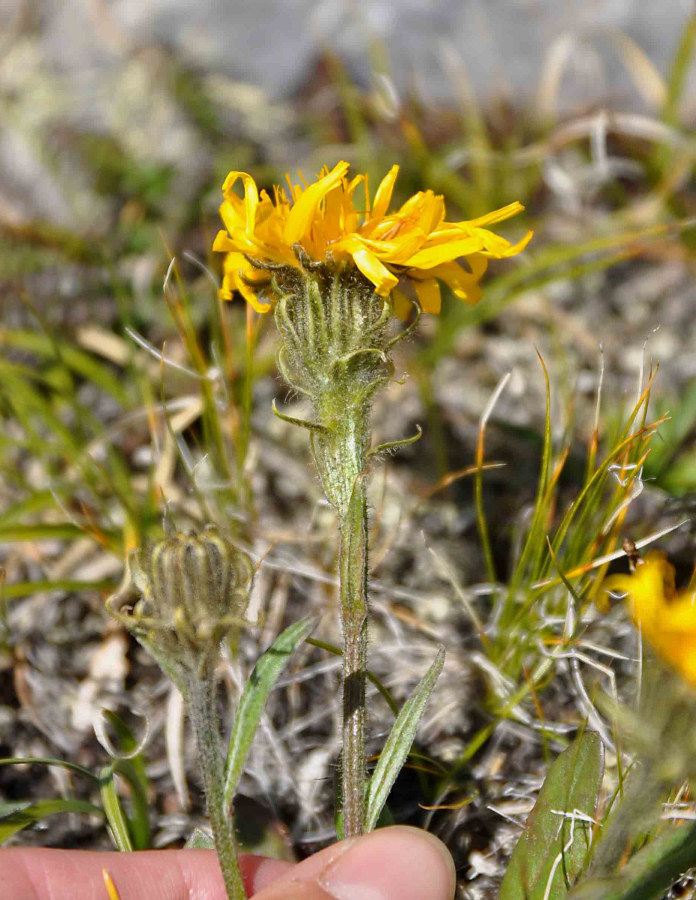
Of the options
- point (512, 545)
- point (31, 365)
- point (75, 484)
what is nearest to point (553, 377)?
point (512, 545)

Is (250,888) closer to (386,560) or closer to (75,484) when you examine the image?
(386,560)

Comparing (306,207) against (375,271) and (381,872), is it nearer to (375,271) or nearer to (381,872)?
(375,271)

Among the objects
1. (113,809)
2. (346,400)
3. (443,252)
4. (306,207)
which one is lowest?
(113,809)

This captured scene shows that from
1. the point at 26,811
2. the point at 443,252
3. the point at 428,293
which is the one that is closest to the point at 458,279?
the point at 428,293

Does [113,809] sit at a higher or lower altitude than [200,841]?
higher

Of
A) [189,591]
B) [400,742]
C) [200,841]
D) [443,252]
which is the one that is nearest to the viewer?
[189,591]

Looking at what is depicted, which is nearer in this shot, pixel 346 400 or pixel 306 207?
pixel 306 207
